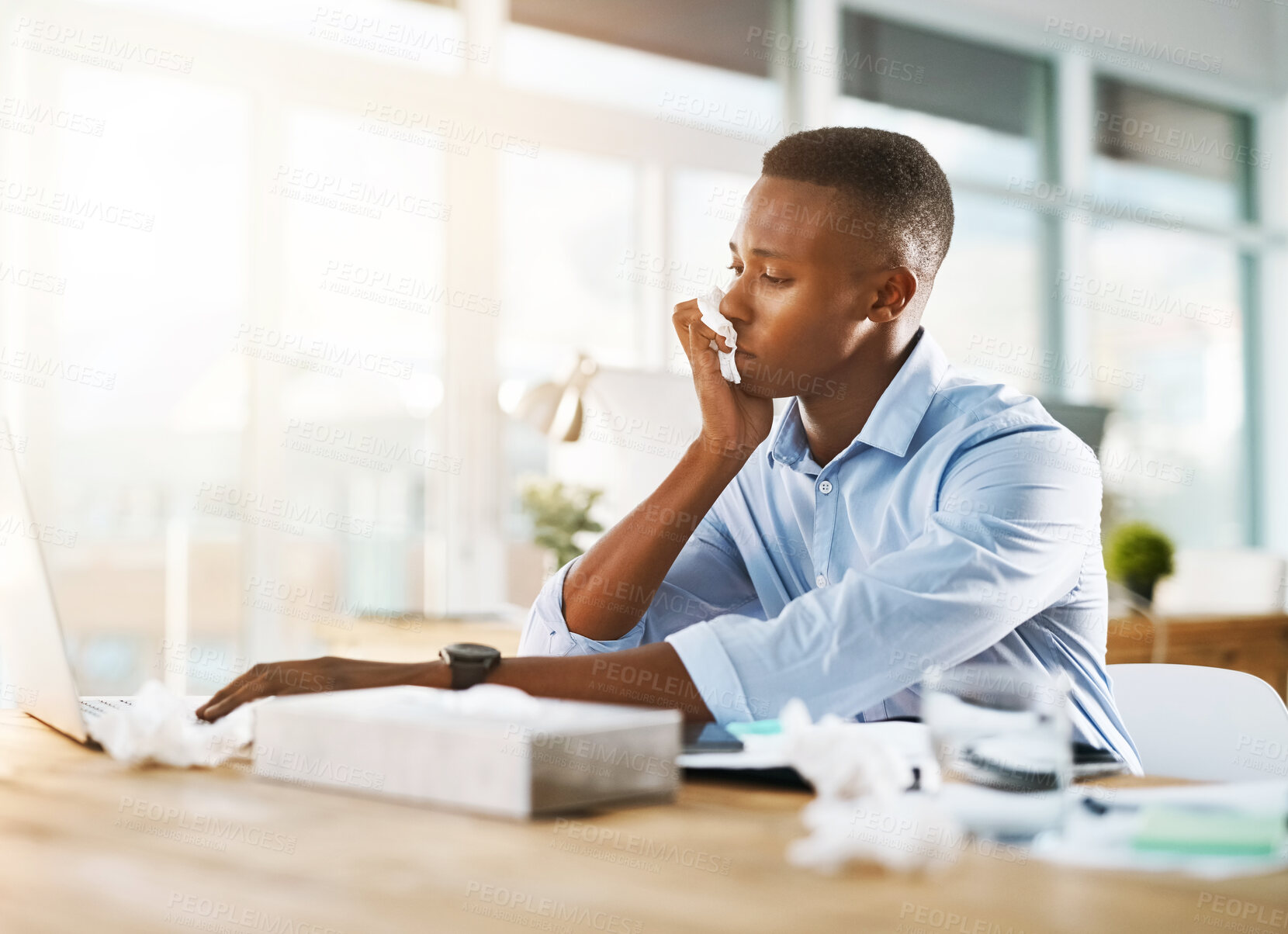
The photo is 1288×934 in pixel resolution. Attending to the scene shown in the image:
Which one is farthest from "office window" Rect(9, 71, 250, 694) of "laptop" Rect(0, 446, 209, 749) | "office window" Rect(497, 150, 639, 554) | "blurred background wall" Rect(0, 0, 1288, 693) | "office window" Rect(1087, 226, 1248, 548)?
"office window" Rect(1087, 226, 1248, 548)

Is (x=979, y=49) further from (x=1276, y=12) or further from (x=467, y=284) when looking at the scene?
(x=467, y=284)

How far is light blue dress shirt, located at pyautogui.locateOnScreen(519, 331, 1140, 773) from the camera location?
0.91 m

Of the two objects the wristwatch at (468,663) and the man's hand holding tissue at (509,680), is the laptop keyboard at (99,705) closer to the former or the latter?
the man's hand holding tissue at (509,680)

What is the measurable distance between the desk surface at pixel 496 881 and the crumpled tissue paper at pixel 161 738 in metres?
0.11

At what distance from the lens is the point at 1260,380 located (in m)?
6.18

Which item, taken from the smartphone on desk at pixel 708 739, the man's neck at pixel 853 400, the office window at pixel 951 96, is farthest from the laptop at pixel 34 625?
the office window at pixel 951 96

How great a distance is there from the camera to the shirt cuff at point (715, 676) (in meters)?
0.91

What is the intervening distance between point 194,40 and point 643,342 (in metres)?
1.71

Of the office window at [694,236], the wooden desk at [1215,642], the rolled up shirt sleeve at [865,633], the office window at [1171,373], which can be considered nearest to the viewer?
the rolled up shirt sleeve at [865,633]

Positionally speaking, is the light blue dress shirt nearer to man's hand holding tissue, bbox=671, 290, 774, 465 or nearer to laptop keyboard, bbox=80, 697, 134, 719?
man's hand holding tissue, bbox=671, 290, 774, 465

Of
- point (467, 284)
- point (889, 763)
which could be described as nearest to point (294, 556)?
point (467, 284)

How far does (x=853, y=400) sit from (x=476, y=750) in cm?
90

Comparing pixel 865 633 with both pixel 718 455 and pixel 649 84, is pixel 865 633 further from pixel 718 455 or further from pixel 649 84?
pixel 649 84

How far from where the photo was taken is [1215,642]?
9.72 feet
